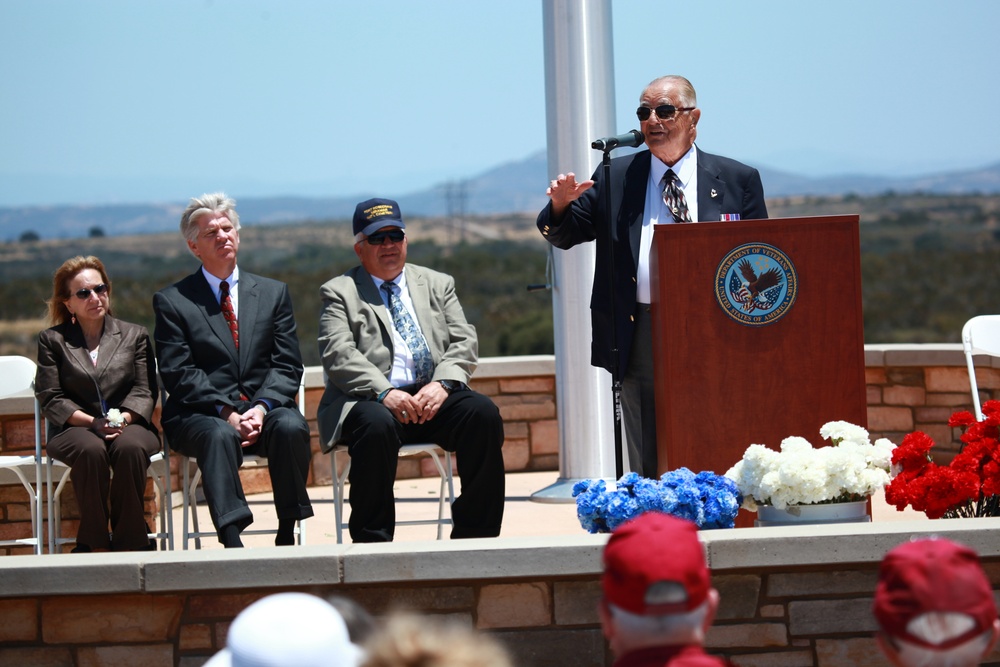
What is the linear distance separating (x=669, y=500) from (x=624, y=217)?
1.27 metres

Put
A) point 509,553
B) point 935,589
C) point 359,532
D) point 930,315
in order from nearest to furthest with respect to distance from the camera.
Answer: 1. point 935,589
2. point 509,553
3. point 359,532
4. point 930,315

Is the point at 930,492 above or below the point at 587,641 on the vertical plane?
above

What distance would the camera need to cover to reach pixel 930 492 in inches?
159

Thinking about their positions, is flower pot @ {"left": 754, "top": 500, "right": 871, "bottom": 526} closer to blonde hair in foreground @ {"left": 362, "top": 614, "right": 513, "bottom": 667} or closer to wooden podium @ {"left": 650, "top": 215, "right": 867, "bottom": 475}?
wooden podium @ {"left": 650, "top": 215, "right": 867, "bottom": 475}

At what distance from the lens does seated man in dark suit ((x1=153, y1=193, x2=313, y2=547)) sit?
4.85 m

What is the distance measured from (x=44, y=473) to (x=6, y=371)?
51cm

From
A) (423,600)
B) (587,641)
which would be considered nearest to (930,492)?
(587,641)

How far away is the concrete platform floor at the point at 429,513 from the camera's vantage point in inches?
238

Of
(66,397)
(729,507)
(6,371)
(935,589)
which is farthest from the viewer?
(6,371)

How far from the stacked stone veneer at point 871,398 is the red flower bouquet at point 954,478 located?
3.15 meters

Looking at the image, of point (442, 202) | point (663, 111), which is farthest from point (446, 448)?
point (442, 202)

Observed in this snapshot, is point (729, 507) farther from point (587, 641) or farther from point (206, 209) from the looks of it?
point (206, 209)

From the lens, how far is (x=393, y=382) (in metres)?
5.15

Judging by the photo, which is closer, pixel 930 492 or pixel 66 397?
pixel 930 492
